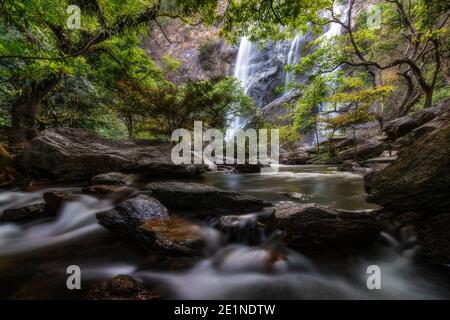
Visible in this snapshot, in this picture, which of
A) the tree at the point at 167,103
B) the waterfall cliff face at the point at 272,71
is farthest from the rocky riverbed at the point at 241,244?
the waterfall cliff face at the point at 272,71

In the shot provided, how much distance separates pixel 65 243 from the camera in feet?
11.4

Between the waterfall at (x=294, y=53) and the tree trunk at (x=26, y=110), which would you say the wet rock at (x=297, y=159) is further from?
the tree trunk at (x=26, y=110)

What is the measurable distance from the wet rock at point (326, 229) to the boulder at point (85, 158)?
5.04 meters

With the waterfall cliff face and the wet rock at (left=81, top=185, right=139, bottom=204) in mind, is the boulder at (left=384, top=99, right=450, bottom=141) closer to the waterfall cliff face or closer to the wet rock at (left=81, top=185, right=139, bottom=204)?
the wet rock at (left=81, top=185, right=139, bottom=204)

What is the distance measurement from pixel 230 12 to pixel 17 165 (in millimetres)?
7336

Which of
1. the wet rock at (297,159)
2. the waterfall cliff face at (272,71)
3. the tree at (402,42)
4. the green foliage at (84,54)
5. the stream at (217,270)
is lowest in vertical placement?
the stream at (217,270)

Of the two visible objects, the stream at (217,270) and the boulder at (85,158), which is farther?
the boulder at (85,158)

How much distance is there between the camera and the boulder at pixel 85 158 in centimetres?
659

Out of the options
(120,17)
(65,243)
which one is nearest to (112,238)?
(65,243)

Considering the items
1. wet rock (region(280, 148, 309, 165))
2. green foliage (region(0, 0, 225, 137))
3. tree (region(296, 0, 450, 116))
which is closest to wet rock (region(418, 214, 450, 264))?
green foliage (region(0, 0, 225, 137))

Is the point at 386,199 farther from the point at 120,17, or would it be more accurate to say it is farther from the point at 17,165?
the point at 17,165

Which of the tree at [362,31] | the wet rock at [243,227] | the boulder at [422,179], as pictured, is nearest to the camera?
the boulder at [422,179]

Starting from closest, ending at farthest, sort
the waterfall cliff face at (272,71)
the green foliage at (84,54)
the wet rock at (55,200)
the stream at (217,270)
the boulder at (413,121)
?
the stream at (217,270)
the wet rock at (55,200)
the green foliage at (84,54)
the boulder at (413,121)
the waterfall cliff face at (272,71)

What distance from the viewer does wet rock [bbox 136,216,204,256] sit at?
2871 millimetres
